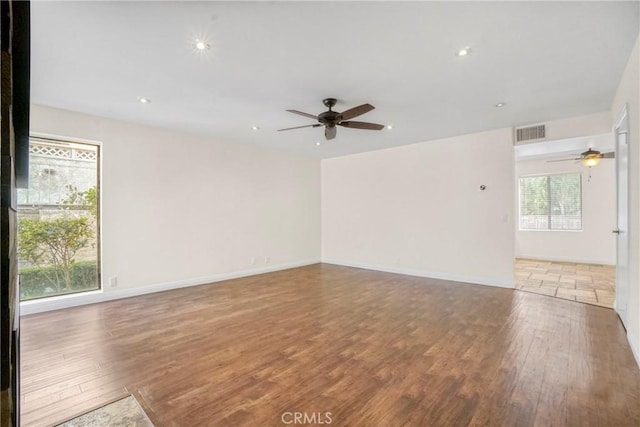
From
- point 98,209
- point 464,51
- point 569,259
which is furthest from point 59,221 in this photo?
point 569,259

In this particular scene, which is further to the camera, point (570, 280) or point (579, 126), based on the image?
point (570, 280)

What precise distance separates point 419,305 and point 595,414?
2202 millimetres

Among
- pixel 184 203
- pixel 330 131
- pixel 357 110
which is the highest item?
pixel 357 110

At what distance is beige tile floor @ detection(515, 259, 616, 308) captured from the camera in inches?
171

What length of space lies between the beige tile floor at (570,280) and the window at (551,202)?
1.04 meters

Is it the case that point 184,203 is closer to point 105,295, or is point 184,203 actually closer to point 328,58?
point 105,295

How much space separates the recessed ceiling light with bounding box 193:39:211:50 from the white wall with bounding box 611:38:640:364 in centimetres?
364

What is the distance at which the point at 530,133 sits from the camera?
473 cm

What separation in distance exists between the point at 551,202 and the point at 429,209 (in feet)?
13.5

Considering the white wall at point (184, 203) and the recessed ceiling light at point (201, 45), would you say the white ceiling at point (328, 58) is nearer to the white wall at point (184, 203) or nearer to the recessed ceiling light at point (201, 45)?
the recessed ceiling light at point (201, 45)

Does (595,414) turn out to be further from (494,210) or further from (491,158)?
(491,158)

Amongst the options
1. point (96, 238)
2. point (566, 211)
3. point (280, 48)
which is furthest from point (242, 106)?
point (566, 211)

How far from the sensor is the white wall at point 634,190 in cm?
249

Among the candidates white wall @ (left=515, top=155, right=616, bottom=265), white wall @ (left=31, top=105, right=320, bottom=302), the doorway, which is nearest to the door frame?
the doorway
